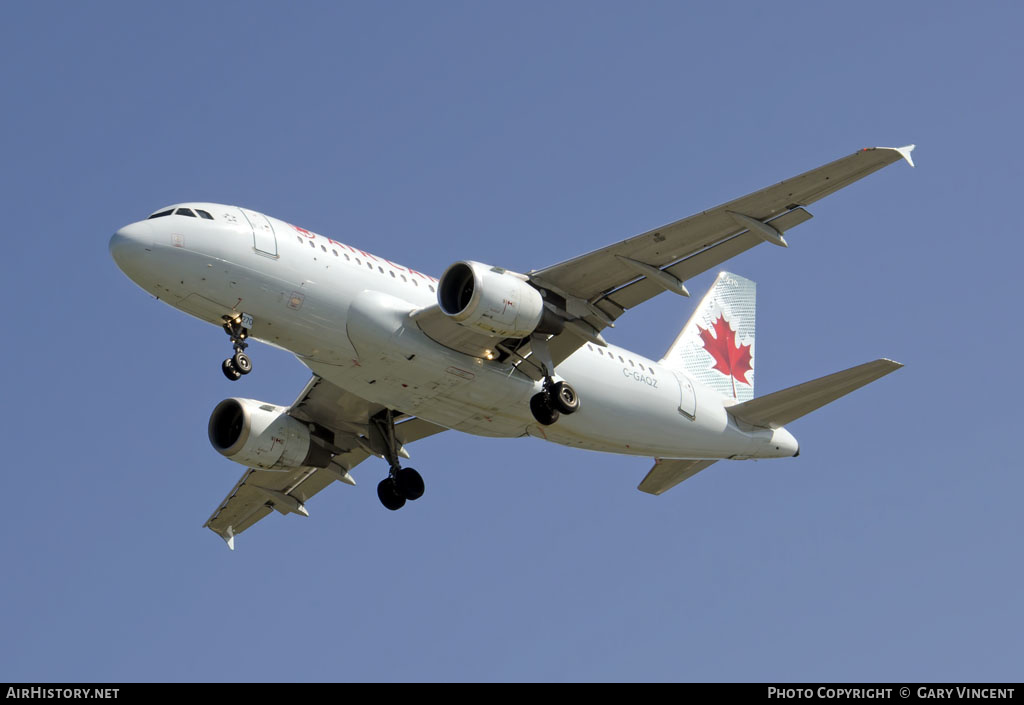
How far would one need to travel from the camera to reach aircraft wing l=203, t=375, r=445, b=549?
3278 centimetres

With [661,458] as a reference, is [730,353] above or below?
above

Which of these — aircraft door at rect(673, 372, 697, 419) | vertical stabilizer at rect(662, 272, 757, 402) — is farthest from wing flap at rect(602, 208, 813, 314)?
vertical stabilizer at rect(662, 272, 757, 402)

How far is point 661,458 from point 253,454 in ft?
33.6

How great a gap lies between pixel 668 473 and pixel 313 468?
31.0 feet

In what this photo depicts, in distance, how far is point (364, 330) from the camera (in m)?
27.3

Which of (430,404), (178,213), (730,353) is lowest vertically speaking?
(430,404)

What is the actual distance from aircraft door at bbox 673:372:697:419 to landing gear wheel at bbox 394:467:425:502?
6.81 meters

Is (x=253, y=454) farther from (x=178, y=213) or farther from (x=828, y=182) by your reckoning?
(x=828, y=182)

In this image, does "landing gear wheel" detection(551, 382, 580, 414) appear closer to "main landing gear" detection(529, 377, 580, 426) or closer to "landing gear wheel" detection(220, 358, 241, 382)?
"main landing gear" detection(529, 377, 580, 426)

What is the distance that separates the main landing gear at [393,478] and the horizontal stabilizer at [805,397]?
27.0 ft

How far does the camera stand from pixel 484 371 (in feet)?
95.0

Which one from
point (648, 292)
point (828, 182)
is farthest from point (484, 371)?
point (828, 182)

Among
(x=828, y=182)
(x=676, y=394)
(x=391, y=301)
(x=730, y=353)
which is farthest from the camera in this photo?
(x=730, y=353)

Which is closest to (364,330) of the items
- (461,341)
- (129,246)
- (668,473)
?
(461,341)
